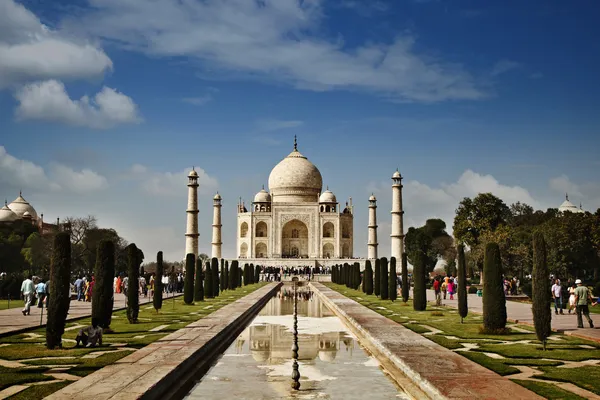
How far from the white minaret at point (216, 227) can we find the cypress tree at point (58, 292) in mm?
42258

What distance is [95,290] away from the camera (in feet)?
39.4

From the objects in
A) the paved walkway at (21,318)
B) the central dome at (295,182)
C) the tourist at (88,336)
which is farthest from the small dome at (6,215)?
the tourist at (88,336)

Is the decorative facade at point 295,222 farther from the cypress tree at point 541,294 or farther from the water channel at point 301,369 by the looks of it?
the cypress tree at point 541,294

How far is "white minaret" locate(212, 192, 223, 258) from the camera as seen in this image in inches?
2078

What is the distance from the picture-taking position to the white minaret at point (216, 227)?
52.8 meters

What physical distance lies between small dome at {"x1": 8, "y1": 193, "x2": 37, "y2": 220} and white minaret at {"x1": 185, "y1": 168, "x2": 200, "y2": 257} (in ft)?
67.4

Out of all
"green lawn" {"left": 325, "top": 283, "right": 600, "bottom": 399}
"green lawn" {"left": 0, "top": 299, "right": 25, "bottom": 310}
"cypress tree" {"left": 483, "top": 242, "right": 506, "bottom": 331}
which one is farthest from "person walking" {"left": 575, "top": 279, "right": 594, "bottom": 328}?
"green lawn" {"left": 0, "top": 299, "right": 25, "bottom": 310}

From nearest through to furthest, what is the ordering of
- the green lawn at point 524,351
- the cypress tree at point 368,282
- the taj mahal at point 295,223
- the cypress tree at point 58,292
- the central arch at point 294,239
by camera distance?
the green lawn at point 524,351
the cypress tree at point 58,292
the cypress tree at point 368,282
the taj mahal at point 295,223
the central arch at point 294,239

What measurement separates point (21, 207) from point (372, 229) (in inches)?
1278

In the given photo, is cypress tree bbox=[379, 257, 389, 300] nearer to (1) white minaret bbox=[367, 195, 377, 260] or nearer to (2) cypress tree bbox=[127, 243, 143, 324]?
(2) cypress tree bbox=[127, 243, 143, 324]

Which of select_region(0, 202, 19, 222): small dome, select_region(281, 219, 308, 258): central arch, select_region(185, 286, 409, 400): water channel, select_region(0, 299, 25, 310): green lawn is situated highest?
select_region(0, 202, 19, 222): small dome

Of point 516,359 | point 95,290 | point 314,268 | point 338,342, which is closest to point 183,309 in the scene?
point 95,290

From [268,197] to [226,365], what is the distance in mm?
49881

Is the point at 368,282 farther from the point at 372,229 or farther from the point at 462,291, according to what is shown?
the point at 372,229
